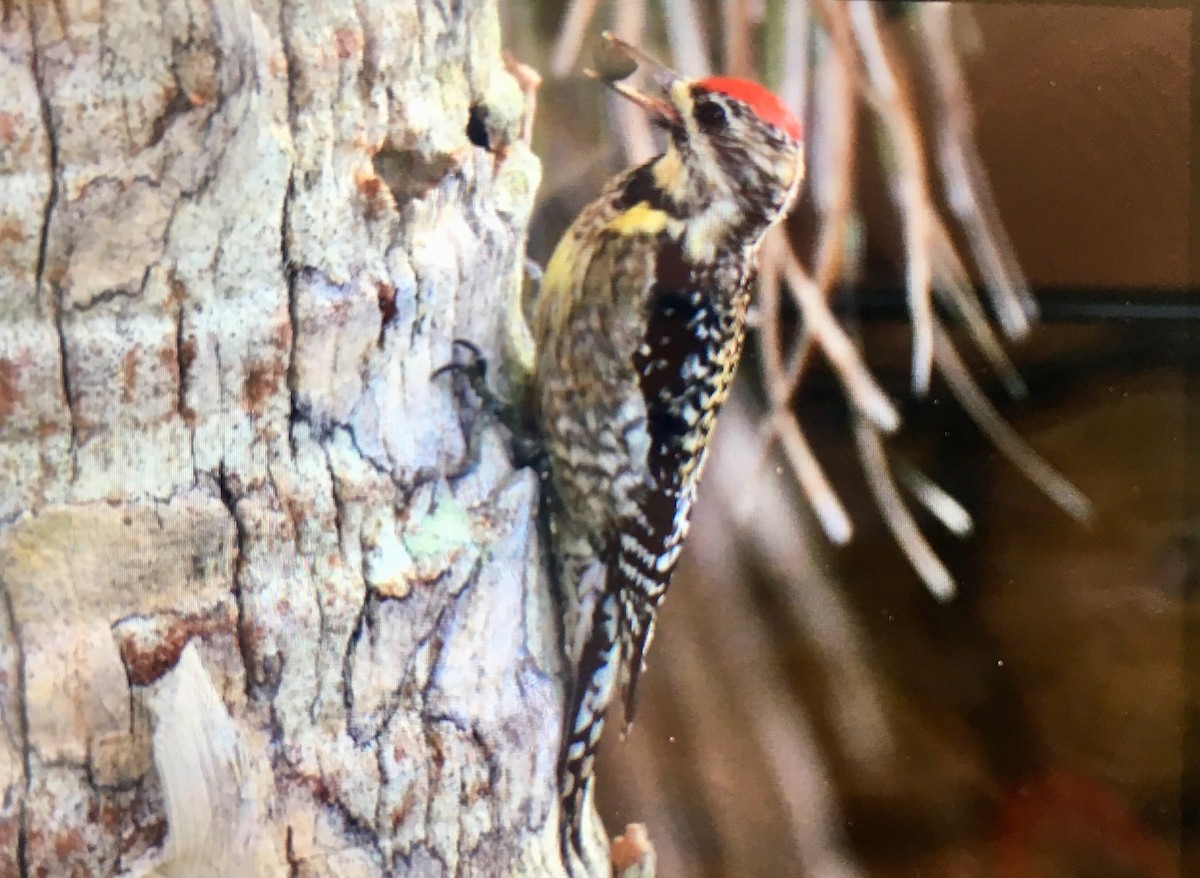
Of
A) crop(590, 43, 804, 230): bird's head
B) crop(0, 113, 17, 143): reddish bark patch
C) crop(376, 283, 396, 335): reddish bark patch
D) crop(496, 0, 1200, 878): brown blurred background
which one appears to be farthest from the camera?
crop(496, 0, 1200, 878): brown blurred background

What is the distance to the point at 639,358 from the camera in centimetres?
113

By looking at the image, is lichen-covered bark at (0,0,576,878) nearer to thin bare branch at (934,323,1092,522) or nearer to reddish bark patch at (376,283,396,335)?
reddish bark patch at (376,283,396,335)

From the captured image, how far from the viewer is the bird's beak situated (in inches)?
39.7

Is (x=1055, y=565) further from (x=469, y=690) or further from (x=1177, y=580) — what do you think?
(x=469, y=690)

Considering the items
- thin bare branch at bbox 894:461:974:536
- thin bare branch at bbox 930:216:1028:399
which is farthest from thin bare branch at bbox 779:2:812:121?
thin bare branch at bbox 894:461:974:536

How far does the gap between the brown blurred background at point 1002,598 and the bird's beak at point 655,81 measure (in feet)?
0.38

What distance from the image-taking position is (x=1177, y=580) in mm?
1313

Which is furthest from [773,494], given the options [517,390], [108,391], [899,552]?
[108,391]

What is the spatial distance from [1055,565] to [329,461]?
97 cm

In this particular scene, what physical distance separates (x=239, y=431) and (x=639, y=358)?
47 cm

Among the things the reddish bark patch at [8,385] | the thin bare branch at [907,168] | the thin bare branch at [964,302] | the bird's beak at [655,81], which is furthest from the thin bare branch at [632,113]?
the reddish bark patch at [8,385]

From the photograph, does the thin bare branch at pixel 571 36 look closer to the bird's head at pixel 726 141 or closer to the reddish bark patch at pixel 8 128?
the bird's head at pixel 726 141

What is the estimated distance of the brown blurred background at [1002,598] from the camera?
3.81 feet

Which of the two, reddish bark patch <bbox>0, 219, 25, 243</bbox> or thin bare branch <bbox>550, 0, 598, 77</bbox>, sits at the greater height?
thin bare branch <bbox>550, 0, 598, 77</bbox>
